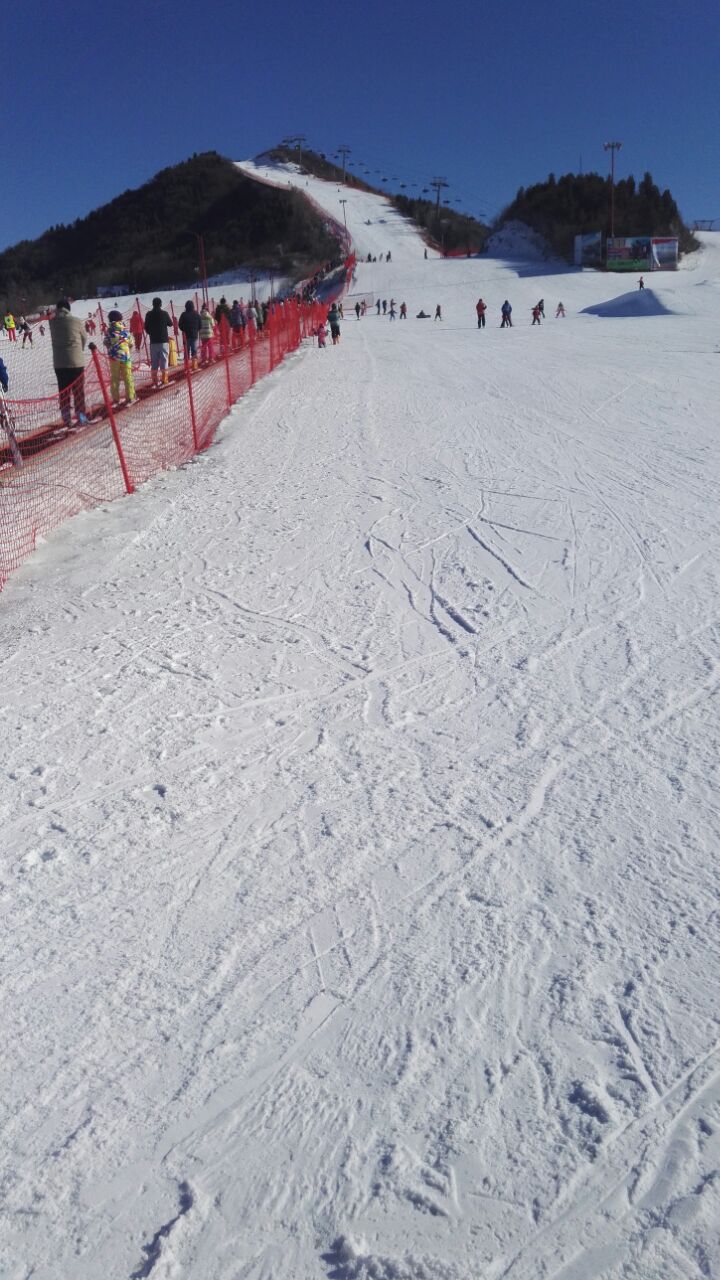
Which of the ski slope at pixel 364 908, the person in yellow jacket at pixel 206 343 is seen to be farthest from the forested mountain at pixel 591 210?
the ski slope at pixel 364 908

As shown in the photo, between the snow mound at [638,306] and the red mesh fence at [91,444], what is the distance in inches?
847

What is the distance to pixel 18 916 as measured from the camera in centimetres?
270

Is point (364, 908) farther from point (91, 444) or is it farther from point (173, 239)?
point (173, 239)

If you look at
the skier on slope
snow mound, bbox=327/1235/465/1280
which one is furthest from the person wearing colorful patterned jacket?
the skier on slope

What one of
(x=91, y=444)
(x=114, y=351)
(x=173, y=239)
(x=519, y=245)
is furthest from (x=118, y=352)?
(x=173, y=239)

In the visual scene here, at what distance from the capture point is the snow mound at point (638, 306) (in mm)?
30469

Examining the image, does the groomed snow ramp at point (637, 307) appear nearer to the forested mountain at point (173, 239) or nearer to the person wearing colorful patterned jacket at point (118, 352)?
the person wearing colorful patterned jacket at point (118, 352)

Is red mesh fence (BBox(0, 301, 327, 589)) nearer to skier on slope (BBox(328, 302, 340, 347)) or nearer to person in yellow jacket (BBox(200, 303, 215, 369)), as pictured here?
person in yellow jacket (BBox(200, 303, 215, 369))

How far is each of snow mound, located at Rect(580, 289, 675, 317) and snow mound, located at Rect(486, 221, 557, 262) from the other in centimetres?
3348

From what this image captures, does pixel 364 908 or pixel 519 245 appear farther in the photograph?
pixel 519 245

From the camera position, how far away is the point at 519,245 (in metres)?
66.8

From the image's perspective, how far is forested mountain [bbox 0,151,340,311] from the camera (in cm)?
8981

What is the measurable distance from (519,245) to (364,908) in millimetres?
73457

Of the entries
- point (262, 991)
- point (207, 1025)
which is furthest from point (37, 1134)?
point (262, 991)
